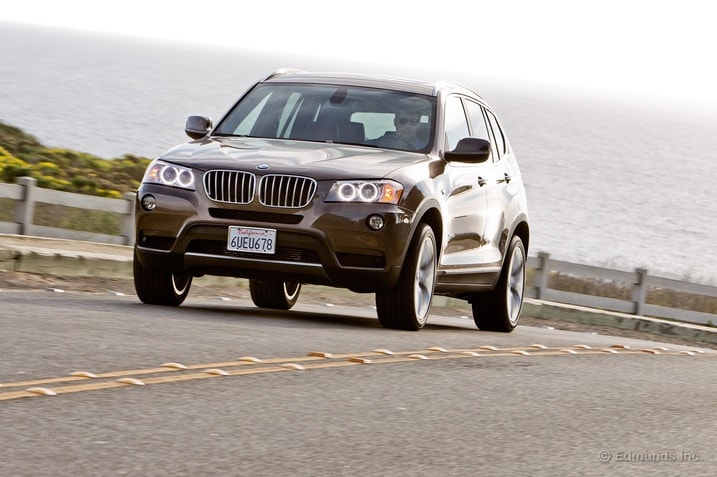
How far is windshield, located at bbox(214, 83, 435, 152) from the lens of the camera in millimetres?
11102

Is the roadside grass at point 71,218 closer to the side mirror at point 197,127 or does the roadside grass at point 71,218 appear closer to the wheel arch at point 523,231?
the wheel arch at point 523,231

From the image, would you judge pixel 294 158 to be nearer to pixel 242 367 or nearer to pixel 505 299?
pixel 242 367

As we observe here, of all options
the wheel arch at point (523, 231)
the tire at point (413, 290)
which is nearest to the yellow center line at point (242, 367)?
the tire at point (413, 290)

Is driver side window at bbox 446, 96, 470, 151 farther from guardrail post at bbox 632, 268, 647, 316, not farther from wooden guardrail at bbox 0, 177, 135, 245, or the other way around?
guardrail post at bbox 632, 268, 647, 316

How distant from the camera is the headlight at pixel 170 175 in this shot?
10117mm

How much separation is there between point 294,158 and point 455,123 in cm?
202

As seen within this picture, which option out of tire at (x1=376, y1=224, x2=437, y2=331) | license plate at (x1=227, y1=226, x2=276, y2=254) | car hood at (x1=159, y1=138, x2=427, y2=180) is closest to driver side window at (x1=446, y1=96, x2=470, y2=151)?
car hood at (x1=159, y1=138, x2=427, y2=180)

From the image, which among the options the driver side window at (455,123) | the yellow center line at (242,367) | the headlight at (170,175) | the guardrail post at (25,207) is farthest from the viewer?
the guardrail post at (25,207)

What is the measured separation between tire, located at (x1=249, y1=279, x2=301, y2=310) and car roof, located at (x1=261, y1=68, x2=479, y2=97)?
202 cm

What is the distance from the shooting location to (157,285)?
1077 cm

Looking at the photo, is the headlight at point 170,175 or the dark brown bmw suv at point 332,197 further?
the headlight at point 170,175

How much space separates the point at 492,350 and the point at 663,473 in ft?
14.2

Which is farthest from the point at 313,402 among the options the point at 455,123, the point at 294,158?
the point at 455,123

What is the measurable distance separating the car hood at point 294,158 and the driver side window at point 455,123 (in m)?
0.68
